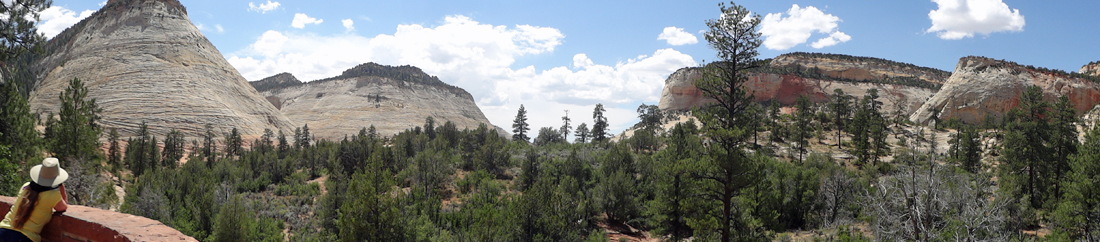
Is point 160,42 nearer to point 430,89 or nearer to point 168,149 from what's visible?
point 168,149

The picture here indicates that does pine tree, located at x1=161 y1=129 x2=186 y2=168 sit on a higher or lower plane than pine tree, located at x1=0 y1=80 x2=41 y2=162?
lower

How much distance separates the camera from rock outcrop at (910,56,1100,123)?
175 ft

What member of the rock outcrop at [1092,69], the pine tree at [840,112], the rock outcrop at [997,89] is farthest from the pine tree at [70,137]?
the rock outcrop at [1092,69]

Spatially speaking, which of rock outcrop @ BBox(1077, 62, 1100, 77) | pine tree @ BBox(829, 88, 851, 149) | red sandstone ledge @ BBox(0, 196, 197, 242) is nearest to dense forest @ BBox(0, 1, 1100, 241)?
pine tree @ BBox(829, 88, 851, 149)

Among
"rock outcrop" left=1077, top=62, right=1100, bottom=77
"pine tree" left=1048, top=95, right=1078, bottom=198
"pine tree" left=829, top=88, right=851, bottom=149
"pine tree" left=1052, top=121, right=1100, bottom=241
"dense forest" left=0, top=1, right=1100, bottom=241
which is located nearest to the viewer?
"dense forest" left=0, top=1, right=1100, bottom=241

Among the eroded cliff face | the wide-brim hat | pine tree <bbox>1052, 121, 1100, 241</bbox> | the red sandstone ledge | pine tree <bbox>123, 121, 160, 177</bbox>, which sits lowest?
pine tree <bbox>123, 121, 160, 177</bbox>

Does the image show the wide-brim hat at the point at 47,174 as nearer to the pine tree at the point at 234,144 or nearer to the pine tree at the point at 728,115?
the pine tree at the point at 728,115

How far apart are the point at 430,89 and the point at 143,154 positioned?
70465 mm

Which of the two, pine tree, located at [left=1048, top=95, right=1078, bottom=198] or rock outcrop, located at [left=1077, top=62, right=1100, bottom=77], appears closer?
pine tree, located at [left=1048, top=95, right=1078, bottom=198]

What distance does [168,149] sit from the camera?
4016cm

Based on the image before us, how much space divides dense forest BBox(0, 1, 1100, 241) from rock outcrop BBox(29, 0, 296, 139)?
6227 mm

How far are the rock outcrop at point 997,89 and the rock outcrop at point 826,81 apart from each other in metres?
16.3

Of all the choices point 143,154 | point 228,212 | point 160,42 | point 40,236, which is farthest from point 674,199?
point 160,42

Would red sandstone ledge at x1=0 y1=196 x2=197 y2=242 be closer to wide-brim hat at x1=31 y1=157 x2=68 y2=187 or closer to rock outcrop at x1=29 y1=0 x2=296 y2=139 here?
wide-brim hat at x1=31 y1=157 x2=68 y2=187
